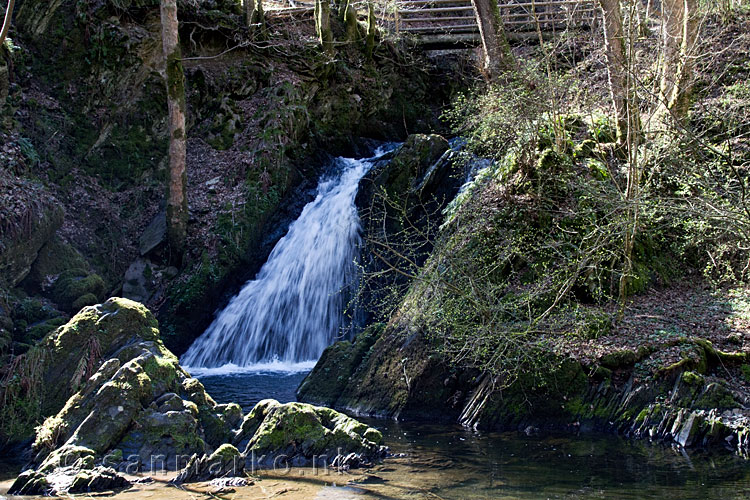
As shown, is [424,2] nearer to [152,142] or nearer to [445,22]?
[445,22]

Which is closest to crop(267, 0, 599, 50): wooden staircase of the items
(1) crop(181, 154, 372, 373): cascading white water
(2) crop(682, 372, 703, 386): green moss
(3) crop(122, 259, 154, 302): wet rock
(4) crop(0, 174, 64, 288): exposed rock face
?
(1) crop(181, 154, 372, 373): cascading white water

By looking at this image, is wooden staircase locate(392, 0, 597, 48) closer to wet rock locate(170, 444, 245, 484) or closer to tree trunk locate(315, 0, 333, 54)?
tree trunk locate(315, 0, 333, 54)

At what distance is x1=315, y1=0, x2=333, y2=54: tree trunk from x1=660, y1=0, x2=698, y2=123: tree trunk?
10.2 m

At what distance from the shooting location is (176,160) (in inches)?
562

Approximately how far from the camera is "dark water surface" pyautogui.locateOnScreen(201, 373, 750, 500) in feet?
16.9

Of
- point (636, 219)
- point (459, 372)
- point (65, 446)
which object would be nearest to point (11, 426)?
point (65, 446)

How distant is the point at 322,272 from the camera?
45.4 ft

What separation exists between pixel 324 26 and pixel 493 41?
7.27 metres

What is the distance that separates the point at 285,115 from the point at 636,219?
36.5 ft

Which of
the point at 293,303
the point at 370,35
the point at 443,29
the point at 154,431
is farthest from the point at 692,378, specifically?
the point at 443,29

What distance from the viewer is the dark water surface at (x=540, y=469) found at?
5.16 meters

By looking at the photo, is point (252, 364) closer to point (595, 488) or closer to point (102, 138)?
point (102, 138)

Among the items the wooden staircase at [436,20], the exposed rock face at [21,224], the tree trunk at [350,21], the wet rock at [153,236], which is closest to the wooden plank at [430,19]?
the wooden staircase at [436,20]

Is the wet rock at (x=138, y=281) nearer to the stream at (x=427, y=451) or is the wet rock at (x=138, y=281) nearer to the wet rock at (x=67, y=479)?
the stream at (x=427, y=451)
